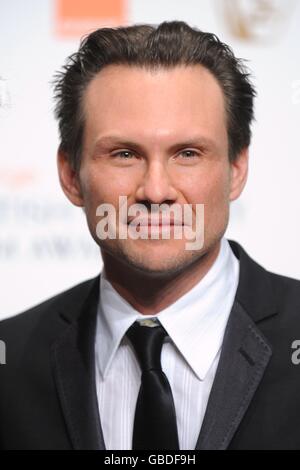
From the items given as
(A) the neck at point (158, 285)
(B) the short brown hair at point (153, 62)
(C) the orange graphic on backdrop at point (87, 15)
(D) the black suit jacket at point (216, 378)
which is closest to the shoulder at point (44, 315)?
(D) the black suit jacket at point (216, 378)

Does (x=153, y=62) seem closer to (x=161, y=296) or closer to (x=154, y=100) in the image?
(x=154, y=100)

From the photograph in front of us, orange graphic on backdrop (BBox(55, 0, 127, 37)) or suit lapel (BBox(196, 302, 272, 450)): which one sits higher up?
orange graphic on backdrop (BBox(55, 0, 127, 37))

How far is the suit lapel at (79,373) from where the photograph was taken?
100cm

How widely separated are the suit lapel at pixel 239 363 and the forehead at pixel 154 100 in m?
0.23

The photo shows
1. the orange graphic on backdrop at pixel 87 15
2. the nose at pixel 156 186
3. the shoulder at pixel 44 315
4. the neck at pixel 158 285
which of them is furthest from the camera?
the orange graphic on backdrop at pixel 87 15

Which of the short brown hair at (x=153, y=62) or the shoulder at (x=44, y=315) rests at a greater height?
the short brown hair at (x=153, y=62)

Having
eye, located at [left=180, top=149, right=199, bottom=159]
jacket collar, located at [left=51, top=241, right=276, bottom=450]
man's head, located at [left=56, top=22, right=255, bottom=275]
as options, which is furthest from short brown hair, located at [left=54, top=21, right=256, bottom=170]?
jacket collar, located at [left=51, top=241, right=276, bottom=450]

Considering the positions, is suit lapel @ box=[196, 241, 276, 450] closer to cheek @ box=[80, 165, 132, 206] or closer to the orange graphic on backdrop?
cheek @ box=[80, 165, 132, 206]

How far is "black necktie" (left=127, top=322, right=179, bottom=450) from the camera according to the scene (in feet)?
3.19

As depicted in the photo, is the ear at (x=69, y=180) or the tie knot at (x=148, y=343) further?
the ear at (x=69, y=180)

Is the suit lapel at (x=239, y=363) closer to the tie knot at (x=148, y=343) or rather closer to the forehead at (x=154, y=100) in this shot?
the tie knot at (x=148, y=343)

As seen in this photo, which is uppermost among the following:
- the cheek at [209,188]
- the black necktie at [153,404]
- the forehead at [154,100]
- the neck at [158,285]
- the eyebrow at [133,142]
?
the forehead at [154,100]

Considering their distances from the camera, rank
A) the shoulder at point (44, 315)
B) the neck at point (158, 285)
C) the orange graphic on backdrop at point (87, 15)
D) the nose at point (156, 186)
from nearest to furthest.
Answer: the nose at point (156, 186) < the neck at point (158, 285) < the shoulder at point (44, 315) < the orange graphic on backdrop at point (87, 15)
